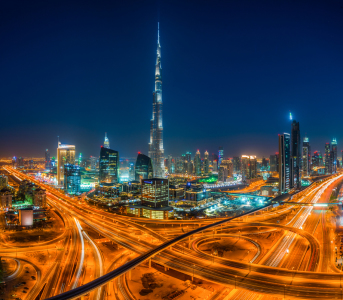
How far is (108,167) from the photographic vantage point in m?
64.3

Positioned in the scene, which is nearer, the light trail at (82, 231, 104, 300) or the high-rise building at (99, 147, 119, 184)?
the light trail at (82, 231, 104, 300)

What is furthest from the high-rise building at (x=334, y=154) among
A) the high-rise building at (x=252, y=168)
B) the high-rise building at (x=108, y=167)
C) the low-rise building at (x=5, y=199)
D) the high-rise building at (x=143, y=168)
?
the low-rise building at (x=5, y=199)

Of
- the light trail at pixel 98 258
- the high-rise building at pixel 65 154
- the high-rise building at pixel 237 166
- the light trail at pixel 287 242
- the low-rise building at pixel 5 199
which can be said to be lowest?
the light trail at pixel 98 258

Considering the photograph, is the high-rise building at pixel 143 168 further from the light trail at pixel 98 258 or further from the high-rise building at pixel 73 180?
the light trail at pixel 98 258

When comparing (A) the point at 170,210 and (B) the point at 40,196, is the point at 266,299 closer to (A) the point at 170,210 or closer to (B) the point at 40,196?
(A) the point at 170,210

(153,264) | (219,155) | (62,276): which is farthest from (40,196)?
(219,155)

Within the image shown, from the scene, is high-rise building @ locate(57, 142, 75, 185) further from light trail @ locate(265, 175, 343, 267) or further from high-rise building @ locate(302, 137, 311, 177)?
high-rise building @ locate(302, 137, 311, 177)

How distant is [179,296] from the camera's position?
13.9 metres

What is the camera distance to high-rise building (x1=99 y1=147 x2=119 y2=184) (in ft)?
209

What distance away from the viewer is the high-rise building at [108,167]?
2509 inches

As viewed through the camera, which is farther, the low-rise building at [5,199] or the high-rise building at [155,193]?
the low-rise building at [5,199]

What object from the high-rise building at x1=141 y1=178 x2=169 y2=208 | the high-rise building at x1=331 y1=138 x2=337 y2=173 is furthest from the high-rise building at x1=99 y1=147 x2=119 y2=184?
the high-rise building at x1=331 y1=138 x2=337 y2=173

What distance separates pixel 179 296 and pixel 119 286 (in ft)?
12.1

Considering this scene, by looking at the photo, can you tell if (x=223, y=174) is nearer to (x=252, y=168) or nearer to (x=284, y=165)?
(x=252, y=168)
